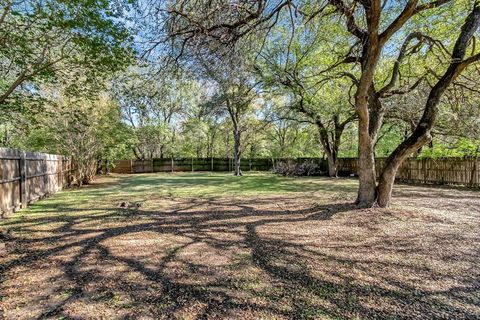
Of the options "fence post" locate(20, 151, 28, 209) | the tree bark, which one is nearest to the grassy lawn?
the tree bark

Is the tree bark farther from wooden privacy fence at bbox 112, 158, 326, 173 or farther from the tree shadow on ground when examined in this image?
wooden privacy fence at bbox 112, 158, 326, 173

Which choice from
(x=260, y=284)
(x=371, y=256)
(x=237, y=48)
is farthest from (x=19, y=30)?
(x=371, y=256)

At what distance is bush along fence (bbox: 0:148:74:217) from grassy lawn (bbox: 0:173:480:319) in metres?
0.71

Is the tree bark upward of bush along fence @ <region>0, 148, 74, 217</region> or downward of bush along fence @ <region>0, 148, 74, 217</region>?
upward

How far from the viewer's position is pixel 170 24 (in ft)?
14.3

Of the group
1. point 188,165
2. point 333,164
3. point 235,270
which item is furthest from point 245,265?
point 188,165

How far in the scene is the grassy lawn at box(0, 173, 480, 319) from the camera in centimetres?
200

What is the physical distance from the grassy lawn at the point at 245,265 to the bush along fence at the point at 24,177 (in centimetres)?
71

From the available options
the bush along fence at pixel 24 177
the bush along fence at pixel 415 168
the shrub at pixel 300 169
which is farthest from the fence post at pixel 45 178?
the shrub at pixel 300 169

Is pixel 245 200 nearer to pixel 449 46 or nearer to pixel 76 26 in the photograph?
pixel 76 26

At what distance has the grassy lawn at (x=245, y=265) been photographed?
6.55ft

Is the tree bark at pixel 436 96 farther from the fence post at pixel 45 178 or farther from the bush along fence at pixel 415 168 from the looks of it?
the fence post at pixel 45 178

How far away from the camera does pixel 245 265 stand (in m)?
2.82

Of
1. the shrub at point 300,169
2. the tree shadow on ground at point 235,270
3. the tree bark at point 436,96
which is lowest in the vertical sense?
the tree shadow on ground at point 235,270
